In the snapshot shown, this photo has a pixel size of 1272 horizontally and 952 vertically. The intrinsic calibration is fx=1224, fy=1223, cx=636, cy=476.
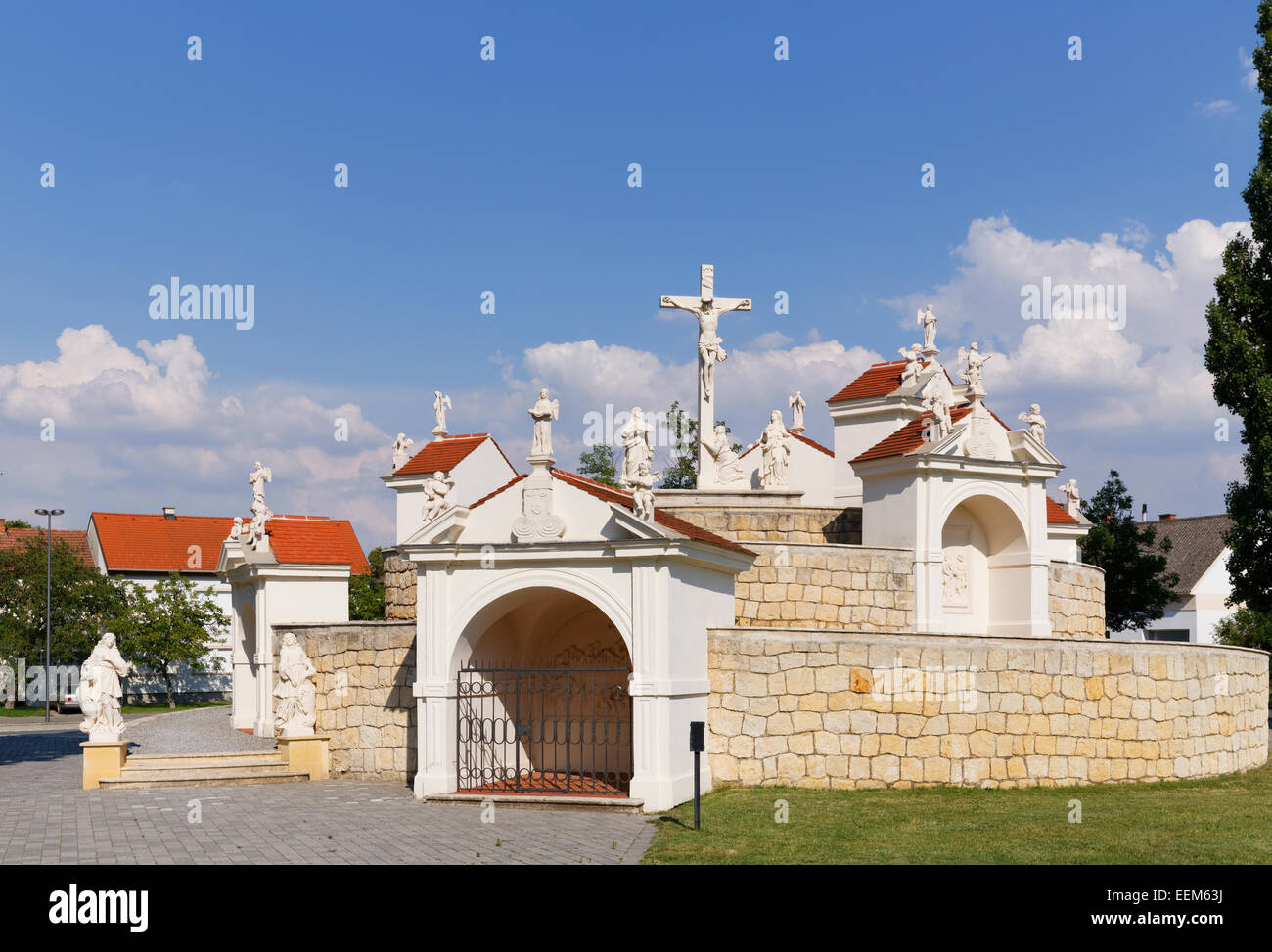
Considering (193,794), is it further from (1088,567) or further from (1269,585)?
(1269,585)

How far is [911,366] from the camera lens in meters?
30.5

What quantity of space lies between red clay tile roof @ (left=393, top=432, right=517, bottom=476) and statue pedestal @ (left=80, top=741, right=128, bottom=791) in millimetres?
12498

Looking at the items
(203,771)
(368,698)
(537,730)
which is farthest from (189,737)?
(537,730)

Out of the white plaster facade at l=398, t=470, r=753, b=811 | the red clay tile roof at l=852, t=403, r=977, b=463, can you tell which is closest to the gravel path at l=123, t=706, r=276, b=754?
the white plaster facade at l=398, t=470, r=753, b=811

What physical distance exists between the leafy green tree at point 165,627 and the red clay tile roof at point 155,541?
7.96 m

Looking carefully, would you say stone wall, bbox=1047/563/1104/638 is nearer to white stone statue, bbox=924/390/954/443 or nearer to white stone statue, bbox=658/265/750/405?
white stone statue, bbox=924/390/954/443

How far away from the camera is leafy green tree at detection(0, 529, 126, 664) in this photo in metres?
49.6

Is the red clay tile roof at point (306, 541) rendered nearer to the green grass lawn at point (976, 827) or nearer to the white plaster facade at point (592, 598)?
the white plaster facade at point (592, 598)

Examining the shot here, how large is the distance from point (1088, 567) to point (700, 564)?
1232cm

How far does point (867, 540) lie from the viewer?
79.6ft

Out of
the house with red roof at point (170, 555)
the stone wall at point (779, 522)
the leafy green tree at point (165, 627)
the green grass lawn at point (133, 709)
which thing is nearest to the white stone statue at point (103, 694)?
the stone wall at point (779, 522)

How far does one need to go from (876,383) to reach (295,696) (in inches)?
664

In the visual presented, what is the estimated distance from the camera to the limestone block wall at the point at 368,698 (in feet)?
67.0
